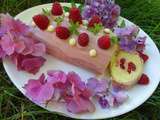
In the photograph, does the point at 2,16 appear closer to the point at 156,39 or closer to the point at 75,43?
the point at 75,43

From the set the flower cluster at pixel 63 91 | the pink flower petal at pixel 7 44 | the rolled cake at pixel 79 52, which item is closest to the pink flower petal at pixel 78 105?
the flower cluster at pixel 63 91

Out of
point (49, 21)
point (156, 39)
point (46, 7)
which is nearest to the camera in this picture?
point (49, 21)

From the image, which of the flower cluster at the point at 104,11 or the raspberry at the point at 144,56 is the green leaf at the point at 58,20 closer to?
the flower cluster at the point at 104,11

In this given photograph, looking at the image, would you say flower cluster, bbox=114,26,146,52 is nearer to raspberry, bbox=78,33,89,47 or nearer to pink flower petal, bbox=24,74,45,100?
raspberry, bbox=78,33,89,47

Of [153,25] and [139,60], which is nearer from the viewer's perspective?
[139,60]

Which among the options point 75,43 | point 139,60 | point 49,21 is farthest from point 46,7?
point 139,60
